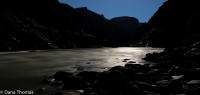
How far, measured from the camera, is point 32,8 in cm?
13912

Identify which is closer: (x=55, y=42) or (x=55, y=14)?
(x=55, y=42)

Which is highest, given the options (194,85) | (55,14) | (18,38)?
(55,14)

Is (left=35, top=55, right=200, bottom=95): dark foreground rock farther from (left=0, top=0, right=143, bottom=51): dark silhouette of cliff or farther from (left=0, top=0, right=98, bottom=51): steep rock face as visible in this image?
(left=0, top=0, right=98, bottom=51): steep rock face

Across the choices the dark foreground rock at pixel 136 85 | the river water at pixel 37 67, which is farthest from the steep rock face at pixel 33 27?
the dark foreground rock at pixel 136 85

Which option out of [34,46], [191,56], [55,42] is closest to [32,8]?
[55,42]

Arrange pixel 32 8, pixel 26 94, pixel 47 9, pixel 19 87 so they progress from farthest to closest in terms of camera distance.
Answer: pixel 47 9 < pixel 32 8 < pixel 19 87 < pixel 26 94

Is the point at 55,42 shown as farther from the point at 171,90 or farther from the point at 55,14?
the point at 171,90

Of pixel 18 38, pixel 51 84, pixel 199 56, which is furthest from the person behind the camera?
pixel 18 38

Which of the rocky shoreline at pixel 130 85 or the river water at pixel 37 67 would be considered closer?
the rocky shoreline at pixel 130 85

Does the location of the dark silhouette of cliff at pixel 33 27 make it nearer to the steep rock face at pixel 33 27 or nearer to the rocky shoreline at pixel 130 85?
the steep rock face at pixel 33 27

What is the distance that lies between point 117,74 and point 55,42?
94246mm

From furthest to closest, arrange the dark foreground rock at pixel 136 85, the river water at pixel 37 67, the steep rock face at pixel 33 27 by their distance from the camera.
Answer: the steep rock face at pixel 33 27
the river water at pixel 37 67
the dark foreground rock at pixel 136 85

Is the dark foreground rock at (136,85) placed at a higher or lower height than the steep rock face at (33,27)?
lower

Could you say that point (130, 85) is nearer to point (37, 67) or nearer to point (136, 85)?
point (136, 85)
